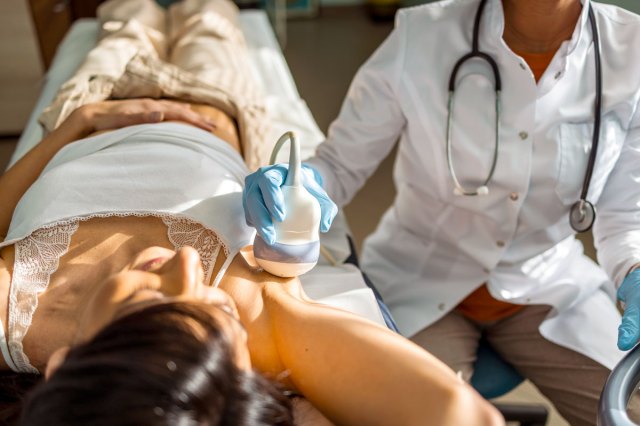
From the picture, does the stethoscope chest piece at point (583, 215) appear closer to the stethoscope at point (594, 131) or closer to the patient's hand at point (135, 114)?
the stethoscope at point (594, 131)

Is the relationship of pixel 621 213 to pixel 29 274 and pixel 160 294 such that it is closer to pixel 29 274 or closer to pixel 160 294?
pixel 160 294

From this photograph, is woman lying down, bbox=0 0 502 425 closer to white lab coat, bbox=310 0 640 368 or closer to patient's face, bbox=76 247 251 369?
patient's face, bbox=76 247 251 369

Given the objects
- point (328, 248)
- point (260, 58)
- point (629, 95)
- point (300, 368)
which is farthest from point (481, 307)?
point (260, 58)

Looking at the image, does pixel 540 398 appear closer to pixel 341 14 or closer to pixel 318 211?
pixel 318 211

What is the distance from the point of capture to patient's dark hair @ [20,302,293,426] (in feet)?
2.52

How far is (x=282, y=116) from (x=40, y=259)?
1.08 m

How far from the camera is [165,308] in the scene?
88 centimetres

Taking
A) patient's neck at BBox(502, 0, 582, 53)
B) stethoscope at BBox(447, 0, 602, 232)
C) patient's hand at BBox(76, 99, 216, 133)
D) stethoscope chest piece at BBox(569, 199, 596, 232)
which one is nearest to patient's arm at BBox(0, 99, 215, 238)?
patient's hand at BBox(76, 99, 216, 133)

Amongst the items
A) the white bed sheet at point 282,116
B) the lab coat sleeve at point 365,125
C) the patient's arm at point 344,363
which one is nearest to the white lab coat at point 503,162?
the lab coat sleeve at point 365,125

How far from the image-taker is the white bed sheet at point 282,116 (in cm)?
139

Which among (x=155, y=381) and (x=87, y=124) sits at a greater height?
(x=155, y=381)

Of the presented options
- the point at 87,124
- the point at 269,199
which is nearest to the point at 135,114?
the point at 87,124

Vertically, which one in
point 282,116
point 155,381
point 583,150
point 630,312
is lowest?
point 282,116

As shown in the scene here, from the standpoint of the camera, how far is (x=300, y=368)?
108cm
